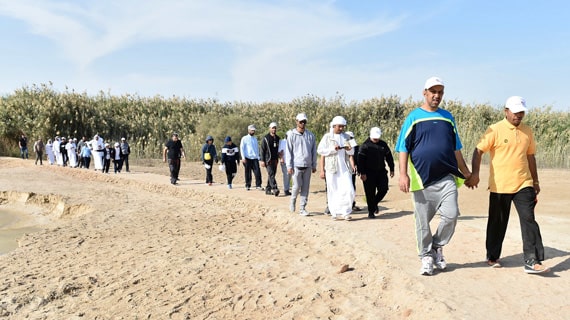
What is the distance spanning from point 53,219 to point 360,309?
10.9m

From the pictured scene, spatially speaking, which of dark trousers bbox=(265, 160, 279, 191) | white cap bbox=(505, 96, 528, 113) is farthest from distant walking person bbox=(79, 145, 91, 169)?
white cap bbox=(505, 96, 528, 113)

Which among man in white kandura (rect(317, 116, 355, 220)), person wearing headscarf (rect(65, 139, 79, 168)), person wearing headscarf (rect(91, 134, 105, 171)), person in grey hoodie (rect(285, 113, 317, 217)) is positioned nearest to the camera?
→ man in white kandura (rect(317, 116, 355, 220))

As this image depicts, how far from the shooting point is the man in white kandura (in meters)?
8.83

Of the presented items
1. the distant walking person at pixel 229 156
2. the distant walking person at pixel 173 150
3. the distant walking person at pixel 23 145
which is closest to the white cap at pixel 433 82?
the distant walking person at pixel 229 156

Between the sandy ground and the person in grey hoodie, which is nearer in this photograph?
the sandy ground

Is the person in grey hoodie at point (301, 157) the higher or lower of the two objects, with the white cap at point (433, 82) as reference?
lower

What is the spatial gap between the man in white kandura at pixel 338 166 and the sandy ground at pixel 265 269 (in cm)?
41

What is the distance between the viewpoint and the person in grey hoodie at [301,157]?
9.59 meters

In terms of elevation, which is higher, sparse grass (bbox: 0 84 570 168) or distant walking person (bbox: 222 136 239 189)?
sparse grass (bbox: 0 84 570 168)

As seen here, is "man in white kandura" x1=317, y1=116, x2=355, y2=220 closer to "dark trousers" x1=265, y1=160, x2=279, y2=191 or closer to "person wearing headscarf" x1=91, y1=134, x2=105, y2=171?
"dark trousers" x1=265, y1=160, x2=279, y2=191

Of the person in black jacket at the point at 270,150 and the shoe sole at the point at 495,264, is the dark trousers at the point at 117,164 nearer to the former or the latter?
the person in black jacket at the point at 270,150

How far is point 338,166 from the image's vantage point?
8.94 m

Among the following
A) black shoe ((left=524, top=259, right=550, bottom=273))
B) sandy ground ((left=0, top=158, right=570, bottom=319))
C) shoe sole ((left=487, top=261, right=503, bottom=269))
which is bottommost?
sandy ground ((left=0, top=158, right=570, bottom=319))

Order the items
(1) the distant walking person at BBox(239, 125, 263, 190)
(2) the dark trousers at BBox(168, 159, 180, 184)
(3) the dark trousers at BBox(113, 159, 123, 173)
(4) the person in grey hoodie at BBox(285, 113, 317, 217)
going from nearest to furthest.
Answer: (4) the person in grey hoodie at BBox(285, 113, 317, 217)
(1) the distant walking person at BBox(239, 125, 263, 190)
(2) the dark trousers at BBox(168, 159, 180, 184)
(3) the dark trousers at BBox(113, 159, 123, 173)
